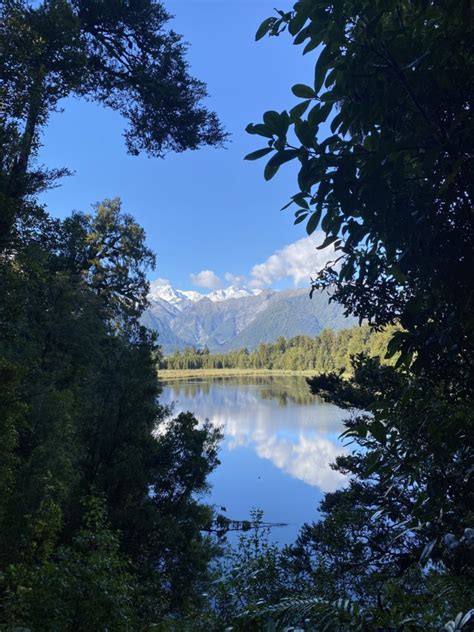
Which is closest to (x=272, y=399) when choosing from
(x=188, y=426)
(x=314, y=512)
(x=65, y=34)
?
(x=314, y=512)

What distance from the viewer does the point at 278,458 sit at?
86.7ft

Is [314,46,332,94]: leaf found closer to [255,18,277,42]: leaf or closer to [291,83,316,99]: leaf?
[291,83,316,99]: leaf

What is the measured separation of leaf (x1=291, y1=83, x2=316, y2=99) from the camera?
83 cm

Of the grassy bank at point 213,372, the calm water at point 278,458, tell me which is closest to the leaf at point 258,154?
the calm water at point 278,458

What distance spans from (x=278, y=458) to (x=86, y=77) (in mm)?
24807

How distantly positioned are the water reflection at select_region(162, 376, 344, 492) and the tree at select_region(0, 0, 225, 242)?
1087cm

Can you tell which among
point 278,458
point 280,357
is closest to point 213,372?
point 280,357

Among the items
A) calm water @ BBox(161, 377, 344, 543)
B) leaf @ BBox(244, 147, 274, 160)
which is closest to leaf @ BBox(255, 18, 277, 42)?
leaf @ BBox(244, 147, 274, 160)

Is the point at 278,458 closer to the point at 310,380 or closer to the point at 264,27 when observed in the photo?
the point at 310,380

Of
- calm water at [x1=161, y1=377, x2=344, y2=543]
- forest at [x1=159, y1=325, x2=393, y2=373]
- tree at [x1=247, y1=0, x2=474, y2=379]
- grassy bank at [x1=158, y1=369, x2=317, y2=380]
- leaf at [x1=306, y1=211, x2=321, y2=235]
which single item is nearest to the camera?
tree at [x1=247, y1=0, x2=474, y2=379]

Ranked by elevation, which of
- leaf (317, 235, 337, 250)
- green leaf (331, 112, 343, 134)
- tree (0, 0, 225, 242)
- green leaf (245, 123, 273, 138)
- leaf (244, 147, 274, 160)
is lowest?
leaf (317, 235, 337, 250)

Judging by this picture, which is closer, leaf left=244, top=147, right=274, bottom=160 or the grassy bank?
leaf left=244, top=147, right=274, bottom=160

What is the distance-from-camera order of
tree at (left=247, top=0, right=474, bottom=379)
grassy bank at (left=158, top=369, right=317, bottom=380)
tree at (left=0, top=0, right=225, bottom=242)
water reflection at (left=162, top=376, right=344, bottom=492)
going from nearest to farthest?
tree at (left=247, top=0, right=474, bottom=379) → tree at (left=0, top=0, right=225, bottom=242) → water reflection at (left=162, top=376, right=344, bottom=492) → grassy bank at (left=158, top=369, right=317, bottom=380)

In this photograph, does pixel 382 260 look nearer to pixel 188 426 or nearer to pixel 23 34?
pixel 23 34
